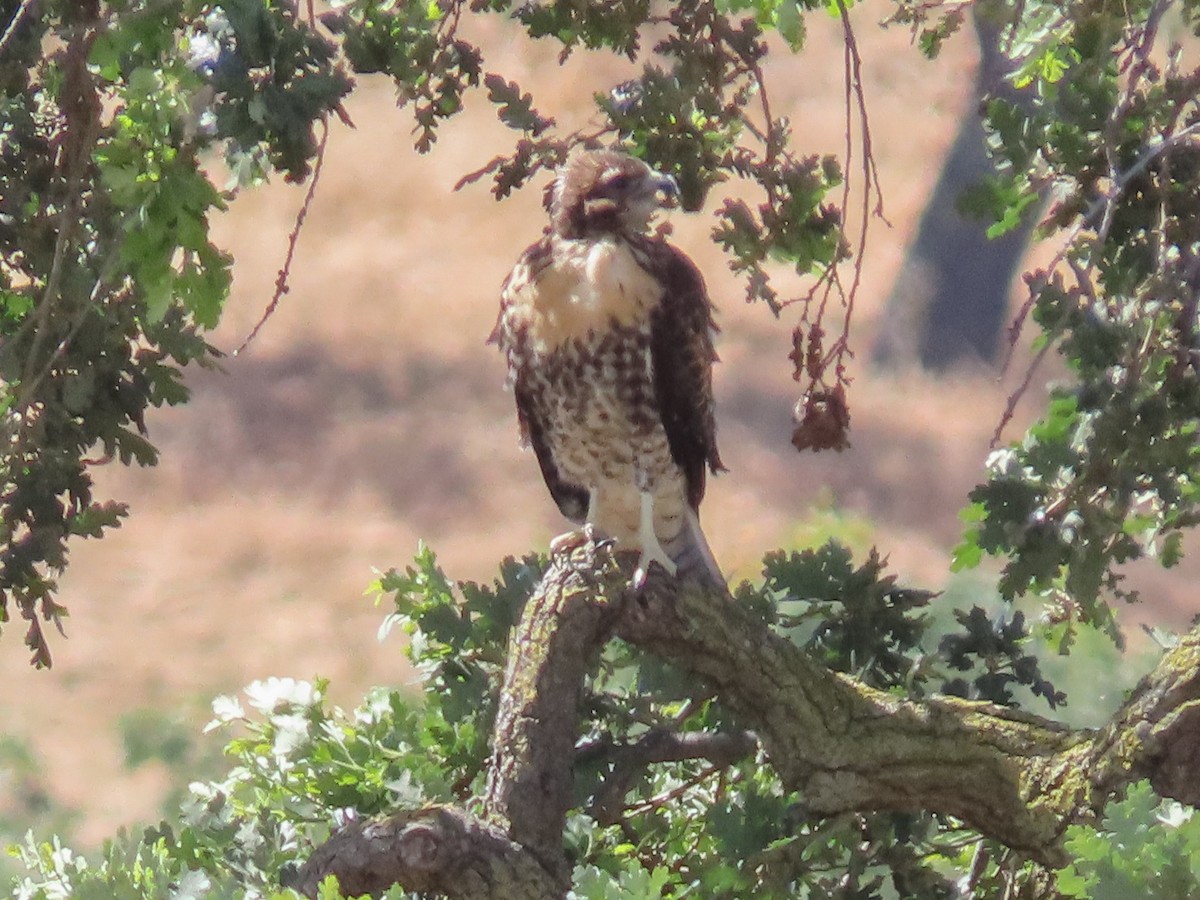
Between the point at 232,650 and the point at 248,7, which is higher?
the point at 232,650

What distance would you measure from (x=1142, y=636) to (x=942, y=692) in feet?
15.0

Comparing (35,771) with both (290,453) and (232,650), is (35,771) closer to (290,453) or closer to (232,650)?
(232,650)

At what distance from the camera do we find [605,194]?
266 cm

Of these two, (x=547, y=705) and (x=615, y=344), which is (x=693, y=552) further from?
(x=547, y=705)

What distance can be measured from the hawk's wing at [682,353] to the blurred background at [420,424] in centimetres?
377

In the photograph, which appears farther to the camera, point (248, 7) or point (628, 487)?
point (628, 487)

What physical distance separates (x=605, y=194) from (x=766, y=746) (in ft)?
3.31

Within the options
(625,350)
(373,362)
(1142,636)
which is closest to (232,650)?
(373,362)

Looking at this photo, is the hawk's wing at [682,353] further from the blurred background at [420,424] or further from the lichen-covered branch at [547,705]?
the blurred background at [420,424]

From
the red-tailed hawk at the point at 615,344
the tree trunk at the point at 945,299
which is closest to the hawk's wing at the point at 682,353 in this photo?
the red-tailed hawk at the point at 615,344

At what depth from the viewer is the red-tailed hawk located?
2.69m

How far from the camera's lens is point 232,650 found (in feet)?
21.8

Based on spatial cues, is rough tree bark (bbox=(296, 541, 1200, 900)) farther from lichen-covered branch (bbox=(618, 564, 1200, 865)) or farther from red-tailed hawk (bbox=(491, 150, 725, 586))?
red-tailed hawk (bbox=(491, 150, 725, 586))

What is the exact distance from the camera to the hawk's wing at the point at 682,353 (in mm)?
2773
